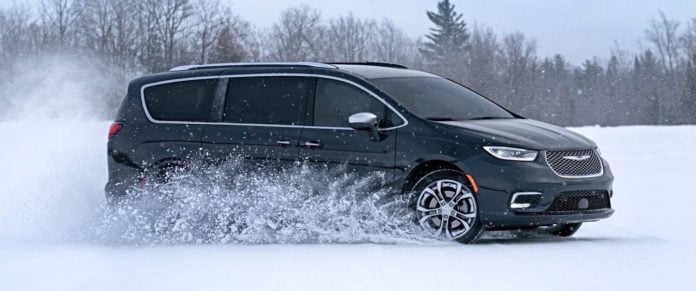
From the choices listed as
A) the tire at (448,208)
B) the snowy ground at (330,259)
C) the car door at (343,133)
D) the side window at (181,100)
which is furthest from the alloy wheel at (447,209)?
the side window at (181,100)

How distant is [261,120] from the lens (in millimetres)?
8539

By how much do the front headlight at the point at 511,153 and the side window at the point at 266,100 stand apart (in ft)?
6.12

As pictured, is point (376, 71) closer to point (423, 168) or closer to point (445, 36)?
point (423, 168)

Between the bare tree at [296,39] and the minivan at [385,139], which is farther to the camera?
the bare tree at [296,39]

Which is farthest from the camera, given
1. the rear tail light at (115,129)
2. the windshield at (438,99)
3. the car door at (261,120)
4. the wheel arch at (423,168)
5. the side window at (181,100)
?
the rear tail light at (115,129)

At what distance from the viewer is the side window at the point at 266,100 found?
27.7 ft

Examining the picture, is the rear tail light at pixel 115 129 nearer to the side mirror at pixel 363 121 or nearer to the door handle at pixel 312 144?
the door handle at pixel 312 144

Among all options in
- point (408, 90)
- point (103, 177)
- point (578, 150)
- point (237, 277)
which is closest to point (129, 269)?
point (237, 277)

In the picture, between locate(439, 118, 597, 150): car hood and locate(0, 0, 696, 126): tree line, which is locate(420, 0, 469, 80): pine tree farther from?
locate(439, 118, 597, 150): car hood

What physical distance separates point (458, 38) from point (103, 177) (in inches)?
3633

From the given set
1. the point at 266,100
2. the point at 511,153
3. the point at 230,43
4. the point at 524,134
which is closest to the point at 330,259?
the point at 511,153

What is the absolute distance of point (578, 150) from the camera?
767 cm

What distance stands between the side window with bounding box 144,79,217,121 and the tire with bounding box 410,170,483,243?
2.50 metres

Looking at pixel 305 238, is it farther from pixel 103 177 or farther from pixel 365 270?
pixel 103 177
